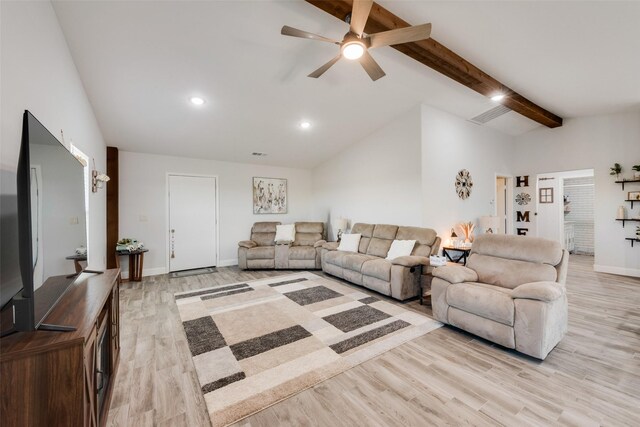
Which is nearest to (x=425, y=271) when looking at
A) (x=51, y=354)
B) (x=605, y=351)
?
(x=605, y=351)

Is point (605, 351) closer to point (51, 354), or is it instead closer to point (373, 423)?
point (373, 423)

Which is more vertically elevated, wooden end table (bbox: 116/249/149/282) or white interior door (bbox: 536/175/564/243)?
white interior door (bbox: 536/175/564/243)

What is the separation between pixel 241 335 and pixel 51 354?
71.0 inches

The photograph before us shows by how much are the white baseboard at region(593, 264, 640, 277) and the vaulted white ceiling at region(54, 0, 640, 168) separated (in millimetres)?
2853

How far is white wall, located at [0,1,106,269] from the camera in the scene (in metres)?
1.29

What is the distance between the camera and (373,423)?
1592 mm

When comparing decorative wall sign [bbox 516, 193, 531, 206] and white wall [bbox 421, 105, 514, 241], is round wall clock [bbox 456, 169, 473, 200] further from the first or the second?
decorative wall sign [bbox 516, 193, 531, 206]

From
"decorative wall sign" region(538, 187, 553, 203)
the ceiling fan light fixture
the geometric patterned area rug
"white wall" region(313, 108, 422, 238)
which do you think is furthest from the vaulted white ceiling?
the geometric patterned area rug

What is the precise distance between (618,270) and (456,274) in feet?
15.1

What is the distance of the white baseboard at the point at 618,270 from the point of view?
4691mm

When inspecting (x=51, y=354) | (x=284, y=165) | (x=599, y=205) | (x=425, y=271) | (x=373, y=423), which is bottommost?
(x=373, y=423)

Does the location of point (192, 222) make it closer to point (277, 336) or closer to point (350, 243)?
point (350, 243)

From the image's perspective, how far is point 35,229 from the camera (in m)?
1.16


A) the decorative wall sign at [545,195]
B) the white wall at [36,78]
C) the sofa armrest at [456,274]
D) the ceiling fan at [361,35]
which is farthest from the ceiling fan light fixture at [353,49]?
the decorative wall sign at [545,195]
